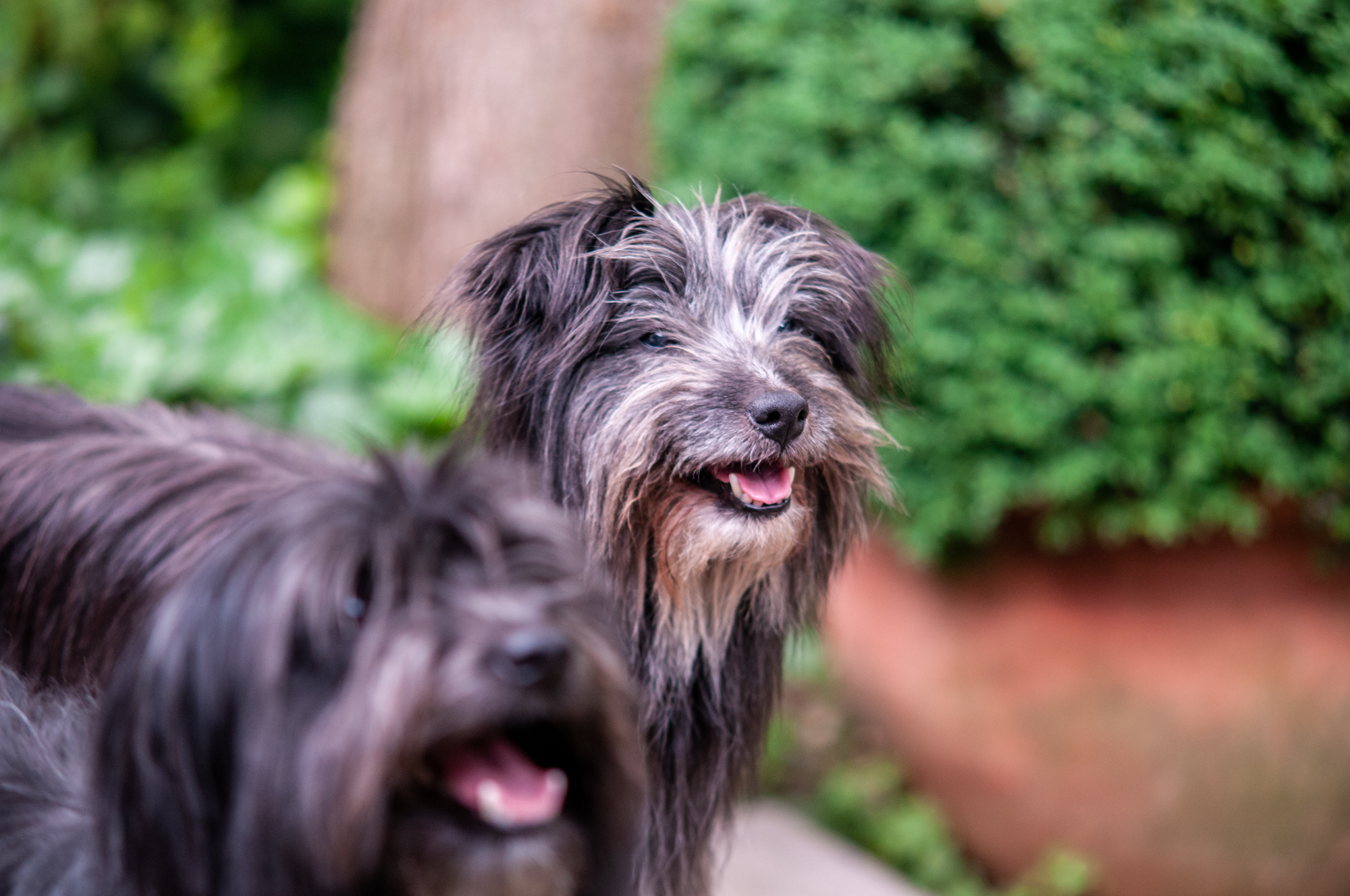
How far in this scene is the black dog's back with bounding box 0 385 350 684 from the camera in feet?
7.57

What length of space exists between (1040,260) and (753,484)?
1.70m

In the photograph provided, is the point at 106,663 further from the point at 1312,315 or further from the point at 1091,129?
the point at 1312,315

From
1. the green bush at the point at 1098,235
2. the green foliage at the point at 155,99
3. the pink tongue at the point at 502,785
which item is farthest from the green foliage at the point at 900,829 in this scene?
the green foliage at the point at 155,99

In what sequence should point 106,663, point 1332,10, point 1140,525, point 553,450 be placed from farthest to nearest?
point 1140,525 → point 1332,10 → point 553,450 → point 106,663

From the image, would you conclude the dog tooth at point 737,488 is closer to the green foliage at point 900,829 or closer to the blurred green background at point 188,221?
the blurred green background at point 188,221

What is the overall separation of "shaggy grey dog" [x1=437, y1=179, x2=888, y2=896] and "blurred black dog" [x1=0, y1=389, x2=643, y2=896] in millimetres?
674

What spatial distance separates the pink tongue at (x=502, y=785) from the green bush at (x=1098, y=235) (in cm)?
201

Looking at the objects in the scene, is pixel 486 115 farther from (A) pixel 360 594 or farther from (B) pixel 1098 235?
(A) pixel 360 594

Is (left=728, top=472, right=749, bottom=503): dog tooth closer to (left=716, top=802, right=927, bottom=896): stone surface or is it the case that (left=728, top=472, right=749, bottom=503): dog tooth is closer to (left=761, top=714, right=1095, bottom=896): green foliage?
(left=716, top=802, right=927, bottom=896): stone surface

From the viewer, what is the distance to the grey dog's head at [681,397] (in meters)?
2.45

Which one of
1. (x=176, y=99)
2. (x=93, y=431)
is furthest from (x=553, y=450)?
(x=176, y=99)

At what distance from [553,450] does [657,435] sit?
0.30 metres

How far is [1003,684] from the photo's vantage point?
14.0ft

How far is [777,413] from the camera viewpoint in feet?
7.91
